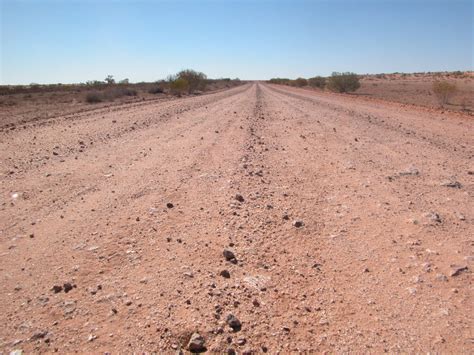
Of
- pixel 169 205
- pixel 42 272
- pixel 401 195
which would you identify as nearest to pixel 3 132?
pixel 169 205

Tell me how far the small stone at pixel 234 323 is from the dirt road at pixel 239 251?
0.04ft

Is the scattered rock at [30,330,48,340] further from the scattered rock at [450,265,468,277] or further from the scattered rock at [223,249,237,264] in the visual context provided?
the scattered rock at [450,265,468,277]

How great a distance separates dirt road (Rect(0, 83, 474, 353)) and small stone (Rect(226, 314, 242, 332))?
1cm

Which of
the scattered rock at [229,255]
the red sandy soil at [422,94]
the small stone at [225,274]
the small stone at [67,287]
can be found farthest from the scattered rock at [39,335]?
the red sandy soil at [422,94]

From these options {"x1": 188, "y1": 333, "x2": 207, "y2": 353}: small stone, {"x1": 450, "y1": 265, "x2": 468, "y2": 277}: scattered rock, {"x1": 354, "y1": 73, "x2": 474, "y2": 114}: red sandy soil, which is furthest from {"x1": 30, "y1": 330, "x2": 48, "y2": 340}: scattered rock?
{"x1": 354, "y1": 73, "x2": 474, "y2": 114}: red sandy soil

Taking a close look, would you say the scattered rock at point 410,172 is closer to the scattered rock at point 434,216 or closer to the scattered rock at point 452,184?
the scattered rock at point 452,184

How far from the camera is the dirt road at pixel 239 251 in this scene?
10.5 ft

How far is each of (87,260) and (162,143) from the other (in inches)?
275

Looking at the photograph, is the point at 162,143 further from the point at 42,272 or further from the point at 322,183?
the point at 42,272

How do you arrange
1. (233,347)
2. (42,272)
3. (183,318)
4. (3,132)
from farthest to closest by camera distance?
1. (3,132)
2. (42,272)
3. (183,318)
4. (233,347)

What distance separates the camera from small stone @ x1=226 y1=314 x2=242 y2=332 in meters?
3.24

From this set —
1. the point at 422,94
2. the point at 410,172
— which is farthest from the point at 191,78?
the point at 410,172

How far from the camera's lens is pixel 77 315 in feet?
11.2

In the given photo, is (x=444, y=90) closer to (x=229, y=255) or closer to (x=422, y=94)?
(x=422, y=94)
